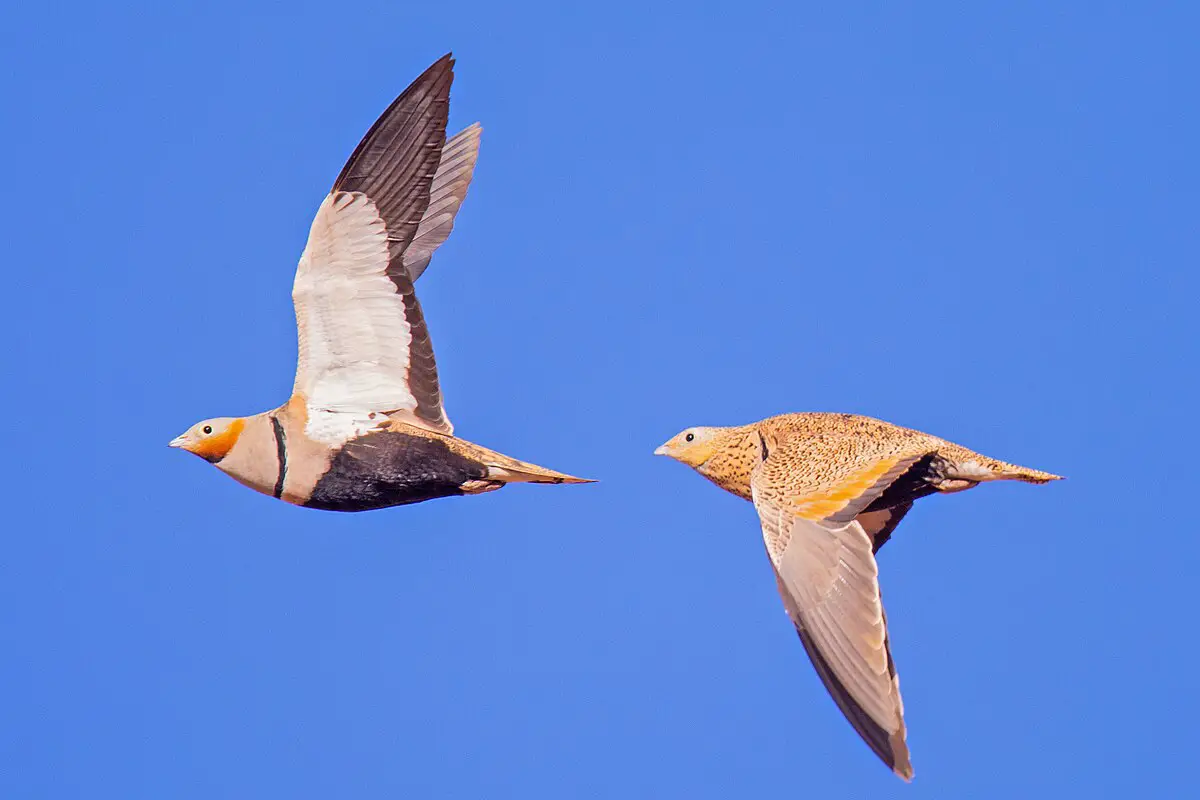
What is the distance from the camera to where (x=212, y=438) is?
1603 cm

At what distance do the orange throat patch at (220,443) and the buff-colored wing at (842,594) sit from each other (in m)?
3.79

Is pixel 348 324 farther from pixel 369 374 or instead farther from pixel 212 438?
pixel 212 438

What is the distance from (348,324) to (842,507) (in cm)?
378

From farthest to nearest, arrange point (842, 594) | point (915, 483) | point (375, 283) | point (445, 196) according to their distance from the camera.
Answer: point (445, 196)
point (915, 483)
point (375, 283)
point (842, 594)

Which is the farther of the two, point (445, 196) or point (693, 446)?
point (693, 446)

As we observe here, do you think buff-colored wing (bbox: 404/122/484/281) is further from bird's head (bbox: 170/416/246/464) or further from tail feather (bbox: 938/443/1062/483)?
tail feather (bbox: 938/443/1062/483)

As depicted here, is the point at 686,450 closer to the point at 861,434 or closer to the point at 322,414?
the point at 861,434

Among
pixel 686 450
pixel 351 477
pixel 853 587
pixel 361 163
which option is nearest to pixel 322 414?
pixel 351 477

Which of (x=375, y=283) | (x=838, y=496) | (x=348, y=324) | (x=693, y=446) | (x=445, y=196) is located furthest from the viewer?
(x=693, y=446)

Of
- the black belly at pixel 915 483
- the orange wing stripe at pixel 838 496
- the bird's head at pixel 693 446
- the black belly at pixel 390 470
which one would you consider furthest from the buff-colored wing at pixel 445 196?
the black belly at pixel 915 483

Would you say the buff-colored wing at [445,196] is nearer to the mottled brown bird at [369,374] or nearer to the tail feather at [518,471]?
the mottled brown bird at [369,374]

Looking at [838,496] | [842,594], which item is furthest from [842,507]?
[842,594]

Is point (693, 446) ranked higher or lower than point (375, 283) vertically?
lower

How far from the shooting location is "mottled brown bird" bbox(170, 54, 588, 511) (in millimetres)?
15422
